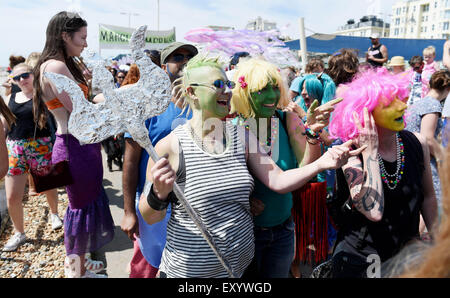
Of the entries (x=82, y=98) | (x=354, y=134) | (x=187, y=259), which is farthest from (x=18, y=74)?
(x=354, y=134)

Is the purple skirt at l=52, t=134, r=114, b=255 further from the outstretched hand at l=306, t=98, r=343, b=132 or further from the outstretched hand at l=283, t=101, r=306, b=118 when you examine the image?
the outstretched hand at l=306, t=98, r=343, b=132

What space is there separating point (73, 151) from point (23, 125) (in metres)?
1.24

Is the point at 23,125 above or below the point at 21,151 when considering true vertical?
above

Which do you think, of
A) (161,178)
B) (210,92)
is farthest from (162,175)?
(210,92)

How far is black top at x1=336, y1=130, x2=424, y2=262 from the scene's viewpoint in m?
1.37

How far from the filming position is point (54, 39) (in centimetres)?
174

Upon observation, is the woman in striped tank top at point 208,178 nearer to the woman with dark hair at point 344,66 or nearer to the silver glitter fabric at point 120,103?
the silver glitter fabric at point 120,103

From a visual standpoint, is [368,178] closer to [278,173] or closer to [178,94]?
[278,173]

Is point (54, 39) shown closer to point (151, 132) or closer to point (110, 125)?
point (151, 132)

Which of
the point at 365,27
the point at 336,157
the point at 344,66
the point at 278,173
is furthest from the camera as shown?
the point at 365,27

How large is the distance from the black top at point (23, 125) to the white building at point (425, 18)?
263 feet

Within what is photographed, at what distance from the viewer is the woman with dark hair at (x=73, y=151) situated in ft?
5.51

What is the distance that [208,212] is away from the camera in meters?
1.24

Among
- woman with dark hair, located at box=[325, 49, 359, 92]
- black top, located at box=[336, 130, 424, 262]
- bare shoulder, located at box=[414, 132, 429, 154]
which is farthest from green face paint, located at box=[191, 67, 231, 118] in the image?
woman with dark hair, located at box=[325, 49, 359, 92]
